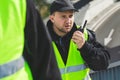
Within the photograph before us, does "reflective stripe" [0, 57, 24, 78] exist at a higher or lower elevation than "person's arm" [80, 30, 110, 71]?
higher

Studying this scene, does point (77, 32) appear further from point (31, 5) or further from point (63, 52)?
point (31, 5)

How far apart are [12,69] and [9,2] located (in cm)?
28

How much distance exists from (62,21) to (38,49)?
2472 millimetres

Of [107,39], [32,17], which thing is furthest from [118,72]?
[107,39]

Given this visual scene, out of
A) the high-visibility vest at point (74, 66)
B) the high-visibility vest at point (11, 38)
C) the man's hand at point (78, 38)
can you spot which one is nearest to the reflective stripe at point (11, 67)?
the high-visibility vest at point (11, 38)

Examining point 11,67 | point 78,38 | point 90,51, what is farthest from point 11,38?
point 90,51

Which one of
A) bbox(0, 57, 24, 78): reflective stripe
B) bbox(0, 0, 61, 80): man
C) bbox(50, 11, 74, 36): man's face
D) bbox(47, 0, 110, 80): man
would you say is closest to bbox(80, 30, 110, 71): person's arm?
bbox(47, 0, 110, 80): man

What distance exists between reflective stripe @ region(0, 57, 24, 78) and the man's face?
2.54 metres

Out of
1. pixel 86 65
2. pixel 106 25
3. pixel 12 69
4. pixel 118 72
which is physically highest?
pixel 12 69

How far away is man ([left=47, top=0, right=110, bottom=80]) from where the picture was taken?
4.87 meters

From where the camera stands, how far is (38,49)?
2.41m

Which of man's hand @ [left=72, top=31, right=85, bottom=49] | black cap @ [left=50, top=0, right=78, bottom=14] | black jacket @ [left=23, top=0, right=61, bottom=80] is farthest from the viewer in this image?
black cap @ [left=50, top=0, right=78, bottom=14]

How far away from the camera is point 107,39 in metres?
18.0

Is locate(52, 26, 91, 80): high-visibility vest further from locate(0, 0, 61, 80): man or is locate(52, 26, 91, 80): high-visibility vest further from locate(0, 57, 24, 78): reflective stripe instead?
locate(0, 57, 24, 78): reflective stripe
